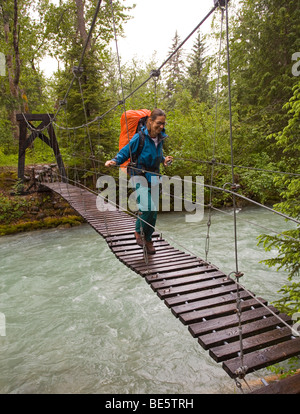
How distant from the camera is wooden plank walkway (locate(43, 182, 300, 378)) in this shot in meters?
1.64

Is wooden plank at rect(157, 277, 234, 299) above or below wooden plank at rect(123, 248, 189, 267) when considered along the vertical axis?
below

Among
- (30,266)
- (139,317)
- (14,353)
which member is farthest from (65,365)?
(30,266)

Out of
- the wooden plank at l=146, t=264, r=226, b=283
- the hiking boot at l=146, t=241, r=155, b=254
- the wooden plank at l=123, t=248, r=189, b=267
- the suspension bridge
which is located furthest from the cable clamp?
the hiking boot at l=146, t=241, r=155, b=254

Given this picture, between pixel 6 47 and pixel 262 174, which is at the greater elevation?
pixel 6 47

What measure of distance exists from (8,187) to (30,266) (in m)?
4.18

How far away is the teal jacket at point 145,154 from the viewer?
2.58 meters

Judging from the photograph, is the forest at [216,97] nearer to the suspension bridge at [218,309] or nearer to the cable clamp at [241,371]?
the suspension bridge at [218,309]

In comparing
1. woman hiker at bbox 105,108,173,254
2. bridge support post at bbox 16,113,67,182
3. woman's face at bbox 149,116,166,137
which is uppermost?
bridge support post at bbox 16,113,67,182

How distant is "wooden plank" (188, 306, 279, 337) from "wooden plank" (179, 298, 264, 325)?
0.11 feet

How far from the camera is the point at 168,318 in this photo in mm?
4047
